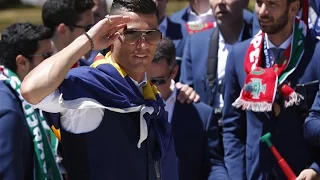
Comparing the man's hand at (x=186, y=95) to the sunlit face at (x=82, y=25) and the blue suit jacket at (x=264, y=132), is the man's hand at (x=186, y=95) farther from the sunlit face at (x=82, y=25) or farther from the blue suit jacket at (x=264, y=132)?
the sunlit face at (x=82, y=25)

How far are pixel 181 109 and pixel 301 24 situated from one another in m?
0.96

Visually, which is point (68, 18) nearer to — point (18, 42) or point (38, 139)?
point (18, 42)

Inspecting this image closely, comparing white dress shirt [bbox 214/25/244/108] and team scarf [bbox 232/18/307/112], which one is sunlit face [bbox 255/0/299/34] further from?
white dress shirt [bbox 214/25/244/108]

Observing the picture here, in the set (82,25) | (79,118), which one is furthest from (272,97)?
(82,25)

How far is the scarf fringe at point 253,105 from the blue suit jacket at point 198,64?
83cm

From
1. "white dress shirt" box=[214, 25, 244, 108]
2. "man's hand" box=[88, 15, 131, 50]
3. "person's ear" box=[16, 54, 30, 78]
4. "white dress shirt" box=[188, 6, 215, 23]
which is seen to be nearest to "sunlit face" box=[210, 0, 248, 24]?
"white dress shirt" box=[214, 25, 244, 108]

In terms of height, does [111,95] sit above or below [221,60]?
above

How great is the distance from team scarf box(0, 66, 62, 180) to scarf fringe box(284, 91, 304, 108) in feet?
4.86

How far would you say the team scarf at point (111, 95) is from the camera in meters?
3.31

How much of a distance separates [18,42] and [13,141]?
3.03 feet

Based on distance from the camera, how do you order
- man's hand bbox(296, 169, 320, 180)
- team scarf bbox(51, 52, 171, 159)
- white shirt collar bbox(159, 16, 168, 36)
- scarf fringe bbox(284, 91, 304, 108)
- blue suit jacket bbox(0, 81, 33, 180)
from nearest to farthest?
team scarf bbox(51, 52, 171, 159)
blue suit jacket bbox(0, 81, 33, 180)
man's hand bbox(296, 169, 320, 180)
scarf fringe bbox(284, 91, 304, 108)
white shirt collar bbox(159, 16, 168, 36)

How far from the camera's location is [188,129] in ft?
16.9

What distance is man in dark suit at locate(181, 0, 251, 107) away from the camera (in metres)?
5.77

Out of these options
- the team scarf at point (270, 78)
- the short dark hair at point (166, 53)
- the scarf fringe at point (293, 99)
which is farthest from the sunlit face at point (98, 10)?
the scarf fringe at point (293, 99)
